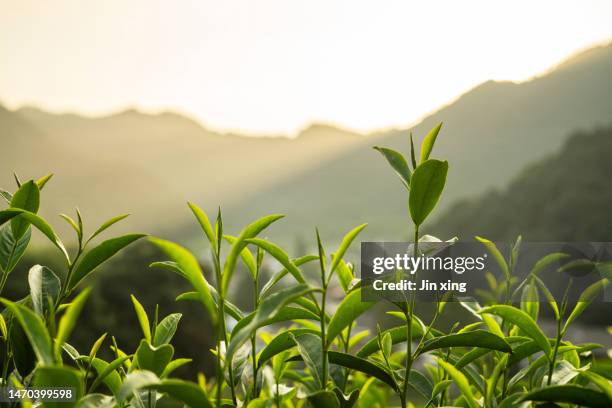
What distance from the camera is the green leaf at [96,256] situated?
1.58 feet

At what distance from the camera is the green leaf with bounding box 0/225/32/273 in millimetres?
529

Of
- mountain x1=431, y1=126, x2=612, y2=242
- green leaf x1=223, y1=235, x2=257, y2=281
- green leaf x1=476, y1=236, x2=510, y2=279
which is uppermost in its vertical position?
green leaf x1=223, y1=235, x2=257, y2=281

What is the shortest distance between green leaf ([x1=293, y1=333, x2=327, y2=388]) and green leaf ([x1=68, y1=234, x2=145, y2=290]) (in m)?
0.17

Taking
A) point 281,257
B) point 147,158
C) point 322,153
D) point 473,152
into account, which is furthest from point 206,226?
point 473,152

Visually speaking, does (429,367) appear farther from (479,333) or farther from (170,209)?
(170,209)

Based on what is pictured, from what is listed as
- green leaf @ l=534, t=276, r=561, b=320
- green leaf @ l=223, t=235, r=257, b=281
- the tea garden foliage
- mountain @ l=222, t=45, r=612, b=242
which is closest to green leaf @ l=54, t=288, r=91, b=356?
the tea garden foliage

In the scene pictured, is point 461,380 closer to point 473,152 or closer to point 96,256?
point 96,256

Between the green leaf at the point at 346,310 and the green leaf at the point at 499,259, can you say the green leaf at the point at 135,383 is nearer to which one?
the green leaf at the point at 346,310

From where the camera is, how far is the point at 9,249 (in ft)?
1.75

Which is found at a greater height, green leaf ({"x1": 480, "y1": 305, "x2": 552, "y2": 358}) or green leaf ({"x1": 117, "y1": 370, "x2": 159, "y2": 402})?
green leaf ({"x1": 117, "y1": 370, "x2": 159, "y2": 402})

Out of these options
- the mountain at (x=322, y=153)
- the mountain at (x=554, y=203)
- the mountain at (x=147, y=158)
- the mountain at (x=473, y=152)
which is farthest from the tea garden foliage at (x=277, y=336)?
the mountain at (x=473, y=152)

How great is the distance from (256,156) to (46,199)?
12397 millimetres

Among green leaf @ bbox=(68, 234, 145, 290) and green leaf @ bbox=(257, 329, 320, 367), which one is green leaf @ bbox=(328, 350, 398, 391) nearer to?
green leaf @ bbox=(257, 329, 320, 367)

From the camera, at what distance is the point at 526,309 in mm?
615
